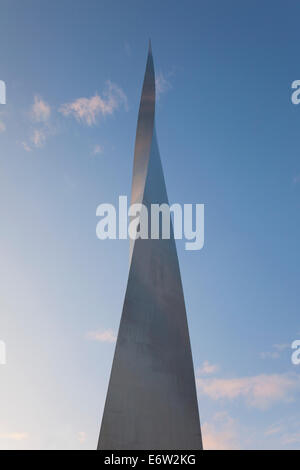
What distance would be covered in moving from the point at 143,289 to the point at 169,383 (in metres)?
2.56

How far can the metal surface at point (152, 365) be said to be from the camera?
9250 mm

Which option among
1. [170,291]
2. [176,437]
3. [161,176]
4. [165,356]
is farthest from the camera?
[161,176]

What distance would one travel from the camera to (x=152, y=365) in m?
10.2

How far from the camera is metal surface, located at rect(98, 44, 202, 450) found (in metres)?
9.25

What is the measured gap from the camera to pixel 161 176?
535 inches

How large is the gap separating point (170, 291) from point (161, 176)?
4.12 m

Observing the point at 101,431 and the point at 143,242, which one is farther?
the point at 143,242

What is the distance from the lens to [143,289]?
1112 centimetres
